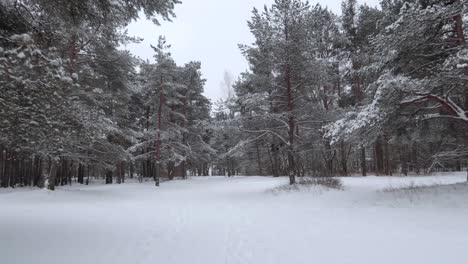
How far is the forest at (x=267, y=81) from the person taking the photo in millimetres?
4883

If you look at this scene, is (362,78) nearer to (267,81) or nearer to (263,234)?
(267,81)

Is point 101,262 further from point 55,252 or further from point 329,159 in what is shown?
point 329,159

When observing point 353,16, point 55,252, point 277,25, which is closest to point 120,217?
point 55,252

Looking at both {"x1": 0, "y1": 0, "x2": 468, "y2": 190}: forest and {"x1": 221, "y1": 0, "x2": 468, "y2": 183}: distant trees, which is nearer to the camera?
{"x1": 0, "y1": 0, "x2": 468, "y2": 190}: forest

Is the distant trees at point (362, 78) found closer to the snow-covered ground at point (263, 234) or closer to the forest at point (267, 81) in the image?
the forest at point (267, 81)

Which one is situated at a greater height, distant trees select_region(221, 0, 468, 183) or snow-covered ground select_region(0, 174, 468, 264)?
distant trees select_region(221, 0, 468, 183)

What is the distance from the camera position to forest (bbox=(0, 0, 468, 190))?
488 centimetres

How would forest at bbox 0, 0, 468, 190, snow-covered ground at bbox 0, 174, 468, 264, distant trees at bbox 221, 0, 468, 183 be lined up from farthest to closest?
distant trees at bbox 221, 0, 468, 183 → forest at bbox 0, 0, 468, 190 → snow-covered ground at bbox 0, 174, 468, 264

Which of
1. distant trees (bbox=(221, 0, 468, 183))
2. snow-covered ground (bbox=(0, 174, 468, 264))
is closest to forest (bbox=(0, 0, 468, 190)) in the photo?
distant trees (bbox=(221, 0, 468, 183))

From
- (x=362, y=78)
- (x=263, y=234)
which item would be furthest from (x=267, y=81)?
(x=263, y=234)

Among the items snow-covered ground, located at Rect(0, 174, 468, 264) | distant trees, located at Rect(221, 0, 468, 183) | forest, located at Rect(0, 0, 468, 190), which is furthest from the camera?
distant trees, located at Rect(221, 0, 468, 183)

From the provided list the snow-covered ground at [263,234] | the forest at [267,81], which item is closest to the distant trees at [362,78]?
the forest at [267,81]

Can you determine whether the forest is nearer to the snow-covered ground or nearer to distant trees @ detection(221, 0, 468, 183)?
distant trees @ detection(221, 0, 468, 183)

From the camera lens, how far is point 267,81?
47.9 ft
